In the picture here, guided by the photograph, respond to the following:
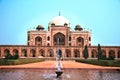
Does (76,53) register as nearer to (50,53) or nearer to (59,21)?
(50,53)

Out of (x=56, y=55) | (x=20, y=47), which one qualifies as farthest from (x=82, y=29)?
(x=20, y=47)

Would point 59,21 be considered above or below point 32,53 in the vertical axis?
above

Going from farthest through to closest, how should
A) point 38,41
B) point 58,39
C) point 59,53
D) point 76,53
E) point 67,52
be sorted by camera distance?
1. point 58,39
2. point 38,41
3. point 76,53
4. point 67,52
5. point 59,53

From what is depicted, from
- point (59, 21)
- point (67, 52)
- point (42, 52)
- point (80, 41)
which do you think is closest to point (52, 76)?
point (42, 52)

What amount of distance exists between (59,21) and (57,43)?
181 inches

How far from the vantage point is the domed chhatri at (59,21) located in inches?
2140

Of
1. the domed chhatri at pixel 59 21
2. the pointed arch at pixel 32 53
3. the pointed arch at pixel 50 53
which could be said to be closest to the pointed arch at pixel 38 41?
the pointed arch at pixel 32 53

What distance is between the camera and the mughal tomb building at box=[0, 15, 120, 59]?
4912cm

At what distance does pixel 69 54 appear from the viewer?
5034 cm

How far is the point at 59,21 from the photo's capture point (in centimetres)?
5512

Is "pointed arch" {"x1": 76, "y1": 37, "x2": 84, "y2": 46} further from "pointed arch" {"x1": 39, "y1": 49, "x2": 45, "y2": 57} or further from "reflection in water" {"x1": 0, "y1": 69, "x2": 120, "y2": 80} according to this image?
"reflection in water" {"x1": 0, "y1": 69, "x2": 120, "y2": 80}

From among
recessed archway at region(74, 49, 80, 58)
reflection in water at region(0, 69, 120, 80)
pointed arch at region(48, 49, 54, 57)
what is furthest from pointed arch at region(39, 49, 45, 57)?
reflection in water at region(0, 69, 120, 80)

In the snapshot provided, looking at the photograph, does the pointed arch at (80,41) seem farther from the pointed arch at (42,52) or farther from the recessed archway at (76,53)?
the pointed arch at (42,52)

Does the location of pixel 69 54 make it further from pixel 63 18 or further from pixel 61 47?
pixel 63 18
